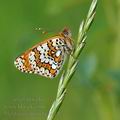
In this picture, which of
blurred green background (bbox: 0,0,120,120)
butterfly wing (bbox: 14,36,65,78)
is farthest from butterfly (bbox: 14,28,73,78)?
blurred green background (bbox: 0,0,120,120)

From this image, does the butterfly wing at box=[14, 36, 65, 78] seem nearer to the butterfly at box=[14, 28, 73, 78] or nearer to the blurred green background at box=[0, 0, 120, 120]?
the butterfly at box=[14, 28, 73, 78]

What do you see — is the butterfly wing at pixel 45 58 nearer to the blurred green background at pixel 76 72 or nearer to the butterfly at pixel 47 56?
the butterfly at pixel 47 56

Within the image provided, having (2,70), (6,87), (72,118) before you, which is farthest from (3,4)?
(72,118)

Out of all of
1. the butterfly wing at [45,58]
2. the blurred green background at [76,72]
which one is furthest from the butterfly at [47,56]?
the blurred green background at [76,72]

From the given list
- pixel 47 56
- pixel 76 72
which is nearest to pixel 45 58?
pixel 47 56

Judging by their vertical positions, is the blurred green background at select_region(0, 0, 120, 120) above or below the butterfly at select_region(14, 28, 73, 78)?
below

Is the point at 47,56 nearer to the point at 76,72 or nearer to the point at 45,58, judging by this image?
the point at 45,58

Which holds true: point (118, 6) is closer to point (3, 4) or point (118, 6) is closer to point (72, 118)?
point (72, 118)

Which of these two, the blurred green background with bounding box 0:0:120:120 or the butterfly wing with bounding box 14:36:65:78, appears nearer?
the butterfly wing with bounding box 14:36:65:78
